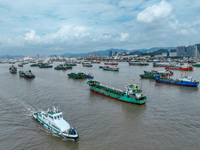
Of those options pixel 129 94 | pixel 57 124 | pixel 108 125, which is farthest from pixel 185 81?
pixel 57 124

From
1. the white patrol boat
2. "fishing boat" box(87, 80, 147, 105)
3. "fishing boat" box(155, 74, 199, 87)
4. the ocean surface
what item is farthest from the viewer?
"fishing boat" box(155, 74, 199, 87)

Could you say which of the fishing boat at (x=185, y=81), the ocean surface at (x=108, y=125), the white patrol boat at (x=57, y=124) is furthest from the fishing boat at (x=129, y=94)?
the fishing boat at (x=185, y=81)

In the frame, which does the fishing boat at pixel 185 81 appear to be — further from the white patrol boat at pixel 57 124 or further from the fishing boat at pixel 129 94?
the white patrol boat at pixel 57 124

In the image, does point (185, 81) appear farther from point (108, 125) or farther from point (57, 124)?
point (57, 124)

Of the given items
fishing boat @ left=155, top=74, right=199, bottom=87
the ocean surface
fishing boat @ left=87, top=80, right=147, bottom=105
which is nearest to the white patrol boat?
the ocean surface

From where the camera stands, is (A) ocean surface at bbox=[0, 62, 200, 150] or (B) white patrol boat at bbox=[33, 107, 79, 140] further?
(B) white patrol boat at bbox=[33, 107, 79, 140]

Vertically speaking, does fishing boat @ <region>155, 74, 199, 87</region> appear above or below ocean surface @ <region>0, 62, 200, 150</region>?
above

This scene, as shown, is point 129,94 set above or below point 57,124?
above

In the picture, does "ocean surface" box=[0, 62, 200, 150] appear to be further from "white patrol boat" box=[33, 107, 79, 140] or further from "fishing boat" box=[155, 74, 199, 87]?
"fishing boat" box=[155, 74, 199, 87]
